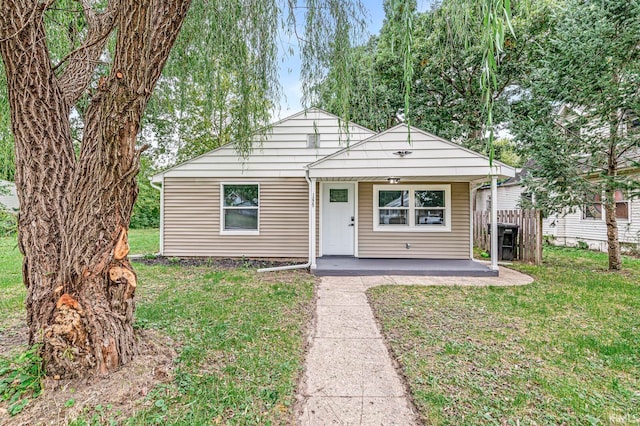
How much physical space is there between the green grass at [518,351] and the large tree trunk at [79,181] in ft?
8.29

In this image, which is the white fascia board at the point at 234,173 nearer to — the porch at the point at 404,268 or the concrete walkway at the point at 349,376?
the porch at the point at 404,268

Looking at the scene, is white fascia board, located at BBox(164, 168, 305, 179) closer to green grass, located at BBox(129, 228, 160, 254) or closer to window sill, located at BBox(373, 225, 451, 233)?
window sill, located at BBox(373, 225, 451, 233)

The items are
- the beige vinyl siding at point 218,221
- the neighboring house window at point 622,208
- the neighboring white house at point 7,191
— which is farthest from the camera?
the neighboring house window at point 622,208

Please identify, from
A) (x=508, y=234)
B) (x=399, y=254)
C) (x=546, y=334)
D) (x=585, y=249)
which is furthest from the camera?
(x=585, y=249)

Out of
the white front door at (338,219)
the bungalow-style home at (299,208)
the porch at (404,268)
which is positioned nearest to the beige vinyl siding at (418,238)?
the bungalow-style home at (299,208)

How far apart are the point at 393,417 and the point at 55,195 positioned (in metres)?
2.92

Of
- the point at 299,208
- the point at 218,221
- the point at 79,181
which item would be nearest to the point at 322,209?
the point at 299,208

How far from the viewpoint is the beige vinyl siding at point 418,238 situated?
744cm

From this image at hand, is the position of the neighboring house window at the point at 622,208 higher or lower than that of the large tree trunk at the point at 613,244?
higher

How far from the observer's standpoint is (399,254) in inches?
298

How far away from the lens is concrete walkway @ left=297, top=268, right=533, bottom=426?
205 centimetres

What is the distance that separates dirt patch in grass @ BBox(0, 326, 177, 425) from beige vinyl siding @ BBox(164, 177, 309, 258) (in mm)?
5372

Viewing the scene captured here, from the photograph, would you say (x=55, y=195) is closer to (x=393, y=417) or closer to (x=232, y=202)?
(x=393, y=417)

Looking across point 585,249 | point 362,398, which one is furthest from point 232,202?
point 585,249
